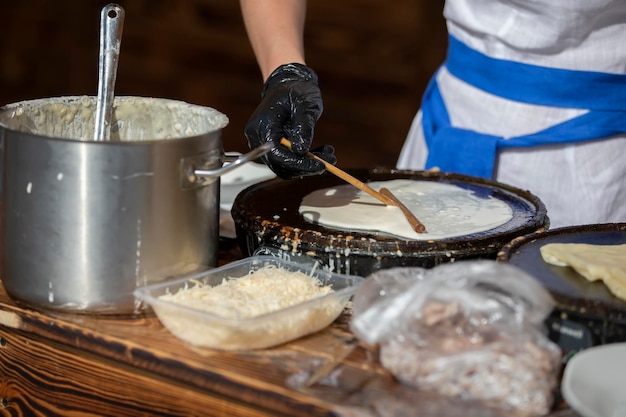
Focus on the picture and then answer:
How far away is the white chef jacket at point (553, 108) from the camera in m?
1.96

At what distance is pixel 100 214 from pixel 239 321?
0.28 metres

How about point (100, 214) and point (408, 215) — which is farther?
point (408, 215)

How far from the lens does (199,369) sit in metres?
1.23

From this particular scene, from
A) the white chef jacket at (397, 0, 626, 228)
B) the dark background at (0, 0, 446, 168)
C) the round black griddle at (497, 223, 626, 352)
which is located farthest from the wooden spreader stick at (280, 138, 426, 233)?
the dark background at (0, 0, 446, 168)

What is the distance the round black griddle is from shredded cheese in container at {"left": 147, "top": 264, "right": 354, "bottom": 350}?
11.3 inches

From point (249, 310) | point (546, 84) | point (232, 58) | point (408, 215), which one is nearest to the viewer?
point (249, 310)

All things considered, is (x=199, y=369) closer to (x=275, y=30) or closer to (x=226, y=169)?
(x=226, y=169)

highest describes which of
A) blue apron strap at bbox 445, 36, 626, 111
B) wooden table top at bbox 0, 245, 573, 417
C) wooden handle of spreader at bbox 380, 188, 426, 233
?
blue apron strap at bbox 445, 36, 626, 111

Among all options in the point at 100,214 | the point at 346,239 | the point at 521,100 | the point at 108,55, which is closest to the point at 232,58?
the point at 521,100

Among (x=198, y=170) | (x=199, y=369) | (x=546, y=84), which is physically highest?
(x=546, y=84)

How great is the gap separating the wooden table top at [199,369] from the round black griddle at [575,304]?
13 cm

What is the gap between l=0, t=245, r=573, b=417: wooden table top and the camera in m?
1.15

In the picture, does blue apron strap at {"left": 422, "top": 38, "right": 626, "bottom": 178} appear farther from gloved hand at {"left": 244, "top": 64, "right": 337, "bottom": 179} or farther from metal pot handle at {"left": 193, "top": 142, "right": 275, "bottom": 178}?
metal pot handle at {"left": 193, "top": 142, "right": 275, "bottom": 178}

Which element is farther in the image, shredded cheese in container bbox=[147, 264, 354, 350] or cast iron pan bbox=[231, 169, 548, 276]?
cast iron pan bbox=[231, 169, 548, 276]
